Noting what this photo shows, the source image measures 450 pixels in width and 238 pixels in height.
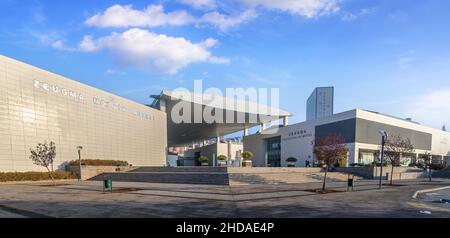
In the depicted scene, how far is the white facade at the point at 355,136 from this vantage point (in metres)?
57.8

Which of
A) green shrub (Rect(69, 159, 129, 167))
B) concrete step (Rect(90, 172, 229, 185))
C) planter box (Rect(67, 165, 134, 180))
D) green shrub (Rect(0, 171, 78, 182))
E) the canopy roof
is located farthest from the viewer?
the canopy roof

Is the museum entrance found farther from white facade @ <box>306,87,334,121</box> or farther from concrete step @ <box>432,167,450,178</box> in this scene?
white facade @ <box>306,87,334,121</box>

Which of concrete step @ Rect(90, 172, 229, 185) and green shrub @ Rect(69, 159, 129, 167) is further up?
green shrub @ Rect(69, 159, 129, 167)

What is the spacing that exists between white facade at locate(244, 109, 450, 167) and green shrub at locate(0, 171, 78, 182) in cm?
3166

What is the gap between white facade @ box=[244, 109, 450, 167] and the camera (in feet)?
189

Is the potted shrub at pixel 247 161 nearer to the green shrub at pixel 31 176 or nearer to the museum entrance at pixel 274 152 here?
the museum entrance at pixel 274 152

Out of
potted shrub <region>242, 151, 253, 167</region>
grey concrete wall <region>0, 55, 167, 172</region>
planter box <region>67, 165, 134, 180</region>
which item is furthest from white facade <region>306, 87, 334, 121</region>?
planter box <region>67, 165, 134, 180</region>

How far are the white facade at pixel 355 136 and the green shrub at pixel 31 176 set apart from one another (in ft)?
104

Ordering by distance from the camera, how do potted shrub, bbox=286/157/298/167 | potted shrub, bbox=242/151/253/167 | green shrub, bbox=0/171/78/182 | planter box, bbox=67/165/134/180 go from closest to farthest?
green shrub, bbox=0/171/78/182
planter box, bbox=67/165/134/180
potted shrub, bbox=242/151/253/167
potted shrub, bbox=286/157/298/167

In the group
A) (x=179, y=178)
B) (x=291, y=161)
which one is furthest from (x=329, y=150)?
(x=291, y=161)

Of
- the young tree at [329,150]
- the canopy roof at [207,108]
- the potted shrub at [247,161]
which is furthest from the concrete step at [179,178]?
the canopy roof at [207,108]

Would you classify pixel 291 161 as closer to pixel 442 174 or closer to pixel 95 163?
pixel 442 174
